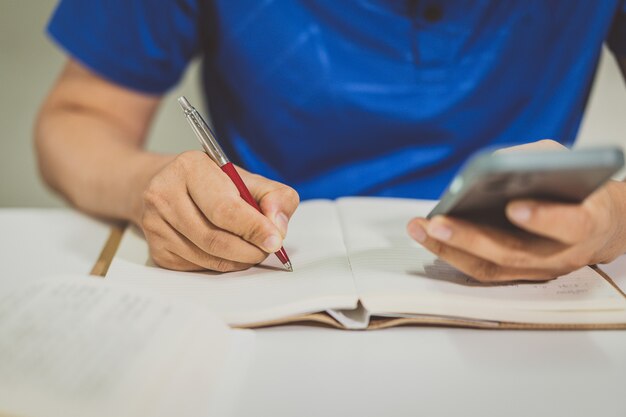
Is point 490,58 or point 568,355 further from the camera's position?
point 490,58

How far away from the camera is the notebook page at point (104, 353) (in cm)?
37

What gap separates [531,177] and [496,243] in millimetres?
84

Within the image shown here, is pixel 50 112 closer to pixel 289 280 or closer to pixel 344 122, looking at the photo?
pixel 344 122

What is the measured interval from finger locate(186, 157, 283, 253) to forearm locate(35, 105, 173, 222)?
141mm

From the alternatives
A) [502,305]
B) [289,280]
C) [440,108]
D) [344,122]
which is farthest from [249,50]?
[502,305]

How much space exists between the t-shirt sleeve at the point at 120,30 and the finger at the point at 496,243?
589 mm

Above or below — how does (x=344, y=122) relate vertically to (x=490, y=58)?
below

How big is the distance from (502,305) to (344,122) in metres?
0.41

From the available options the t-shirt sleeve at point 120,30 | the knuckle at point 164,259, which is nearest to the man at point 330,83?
the t-shirt sleeve at point 120,30

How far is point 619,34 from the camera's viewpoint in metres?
0.88

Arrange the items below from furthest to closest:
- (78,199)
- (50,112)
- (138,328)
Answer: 1. (50,112)
2. (78,199)
3. (138,328)

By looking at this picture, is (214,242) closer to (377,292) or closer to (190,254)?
(190,254)

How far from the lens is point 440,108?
2.67ft

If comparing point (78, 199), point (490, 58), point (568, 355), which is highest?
point (490, 58)
